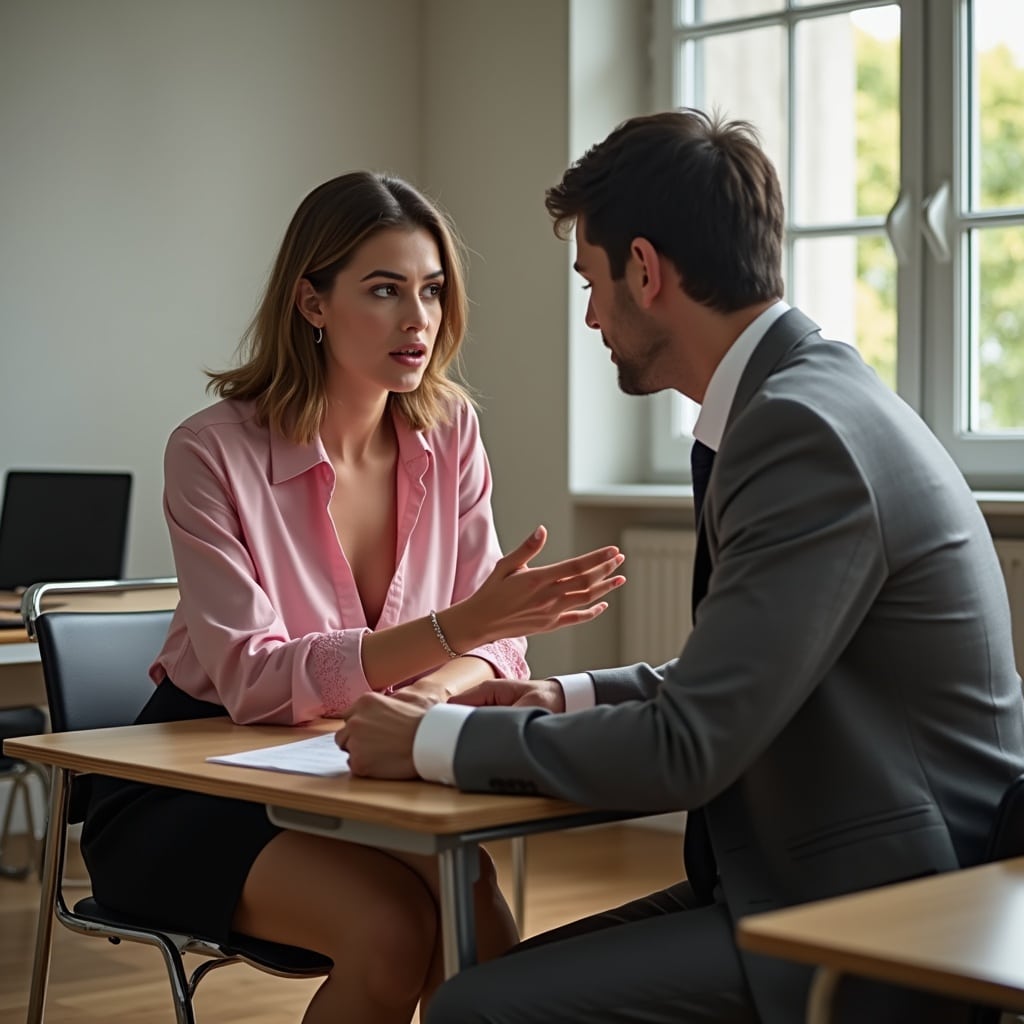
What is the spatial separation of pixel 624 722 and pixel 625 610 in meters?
3.31

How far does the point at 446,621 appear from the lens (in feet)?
6.59

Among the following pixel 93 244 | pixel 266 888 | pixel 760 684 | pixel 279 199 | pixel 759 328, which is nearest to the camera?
pixel 760 684

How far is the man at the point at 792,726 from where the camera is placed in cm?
139

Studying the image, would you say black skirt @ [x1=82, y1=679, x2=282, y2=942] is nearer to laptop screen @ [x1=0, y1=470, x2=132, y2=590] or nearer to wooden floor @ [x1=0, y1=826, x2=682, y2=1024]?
wooden floor @ [x1=0, y1=826, x2=682, y2=1024]

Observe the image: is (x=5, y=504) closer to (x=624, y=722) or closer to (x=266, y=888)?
(x=266, y=888)

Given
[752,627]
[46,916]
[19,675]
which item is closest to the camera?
[752,627]

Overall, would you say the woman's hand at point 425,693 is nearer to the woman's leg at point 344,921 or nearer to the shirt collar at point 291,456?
the woman's leg at point 344,921

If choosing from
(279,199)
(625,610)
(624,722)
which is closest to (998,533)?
(625,610)

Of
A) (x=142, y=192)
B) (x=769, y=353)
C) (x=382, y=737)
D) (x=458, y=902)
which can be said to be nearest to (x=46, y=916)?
(x=382, y=737)

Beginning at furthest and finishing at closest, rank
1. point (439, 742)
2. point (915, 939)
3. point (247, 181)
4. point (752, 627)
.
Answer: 1. point (247, 181)
2. point (439, 742)
3. point (752, 627)
4. point (915, 939)

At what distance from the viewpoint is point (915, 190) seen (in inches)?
169

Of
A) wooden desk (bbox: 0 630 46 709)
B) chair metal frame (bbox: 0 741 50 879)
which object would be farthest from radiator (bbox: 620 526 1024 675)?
wooden desk (bbox: 0 630 46 709)

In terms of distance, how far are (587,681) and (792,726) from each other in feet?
1.32

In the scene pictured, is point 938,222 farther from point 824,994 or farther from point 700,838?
point 824,994
